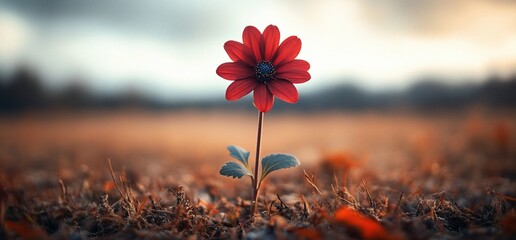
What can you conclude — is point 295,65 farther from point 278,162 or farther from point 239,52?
point 278,162

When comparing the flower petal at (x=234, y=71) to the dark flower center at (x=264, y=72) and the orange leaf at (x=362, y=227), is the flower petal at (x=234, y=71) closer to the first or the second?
the dark flower center at (x=264, y=72)

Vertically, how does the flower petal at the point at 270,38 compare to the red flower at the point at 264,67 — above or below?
above

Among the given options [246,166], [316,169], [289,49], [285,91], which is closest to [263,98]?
[285,91]

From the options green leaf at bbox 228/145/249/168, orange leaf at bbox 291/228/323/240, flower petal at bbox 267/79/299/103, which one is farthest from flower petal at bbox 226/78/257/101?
orange leaf at bbox 291/228/323/240

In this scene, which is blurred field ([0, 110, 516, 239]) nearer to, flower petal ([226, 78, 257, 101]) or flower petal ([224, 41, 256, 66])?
flower petal ([226, 78, 257, 101])

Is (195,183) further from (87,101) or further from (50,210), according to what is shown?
(87,101)

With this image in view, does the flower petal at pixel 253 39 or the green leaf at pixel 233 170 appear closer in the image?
the green leaf at pixel 233 170

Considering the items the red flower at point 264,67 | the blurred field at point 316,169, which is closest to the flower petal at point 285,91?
the red flower at point 264,67

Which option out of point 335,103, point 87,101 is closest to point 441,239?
point 335,103
